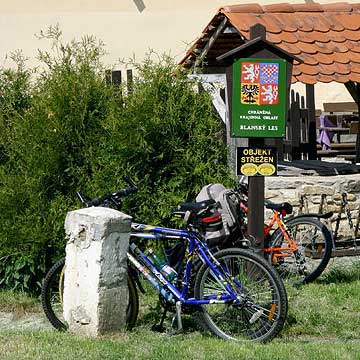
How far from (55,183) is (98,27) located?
54.4 ft

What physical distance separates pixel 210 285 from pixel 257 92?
63.3 inches

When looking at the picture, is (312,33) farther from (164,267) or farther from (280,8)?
(164,267)

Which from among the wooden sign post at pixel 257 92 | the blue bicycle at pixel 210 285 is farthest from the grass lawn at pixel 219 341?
the wooden sign post at pixel 257 92

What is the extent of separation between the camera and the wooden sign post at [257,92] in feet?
21.3

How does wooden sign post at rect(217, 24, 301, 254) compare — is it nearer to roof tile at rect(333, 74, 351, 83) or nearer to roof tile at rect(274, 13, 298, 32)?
roof tile at rect(333, 74, 351, 83)

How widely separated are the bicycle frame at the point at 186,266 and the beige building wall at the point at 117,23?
1763 centimetres

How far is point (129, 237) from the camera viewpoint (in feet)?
19.1

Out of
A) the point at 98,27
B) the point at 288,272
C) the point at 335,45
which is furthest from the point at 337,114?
the point at 288,272

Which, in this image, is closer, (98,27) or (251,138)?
(251,138)

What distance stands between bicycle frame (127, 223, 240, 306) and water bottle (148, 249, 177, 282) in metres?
0.04

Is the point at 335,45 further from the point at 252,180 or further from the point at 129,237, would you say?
the point at 129,237

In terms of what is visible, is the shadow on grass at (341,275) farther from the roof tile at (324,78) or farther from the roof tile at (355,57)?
the roof tile at (355,57)

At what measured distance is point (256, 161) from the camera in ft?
21.4

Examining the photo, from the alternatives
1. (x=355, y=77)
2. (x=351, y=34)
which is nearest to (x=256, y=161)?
(x=355, y=77)
